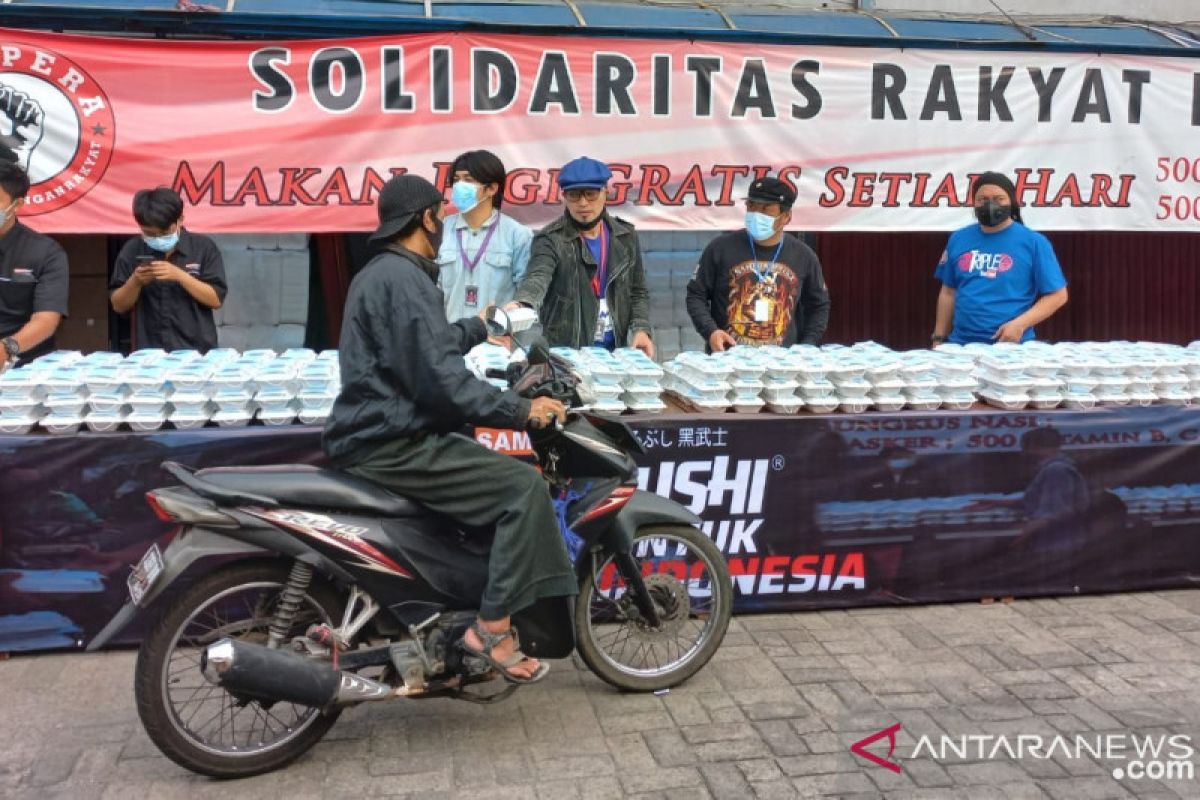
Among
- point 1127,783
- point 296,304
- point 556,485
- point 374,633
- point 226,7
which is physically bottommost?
point 1127,783

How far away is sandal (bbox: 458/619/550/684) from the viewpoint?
3867mm

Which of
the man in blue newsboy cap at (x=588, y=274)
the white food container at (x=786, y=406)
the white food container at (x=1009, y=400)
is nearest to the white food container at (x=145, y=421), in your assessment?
the man in blue newsboy cap at (x=588, y=274)

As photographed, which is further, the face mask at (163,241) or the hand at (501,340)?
the face mask at (163,241)

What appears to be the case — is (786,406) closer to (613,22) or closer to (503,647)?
(503,647)

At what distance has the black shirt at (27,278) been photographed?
17.7 ft

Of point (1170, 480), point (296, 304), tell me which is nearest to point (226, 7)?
point (296, 304)

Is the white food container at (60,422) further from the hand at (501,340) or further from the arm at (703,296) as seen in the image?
the arm at (703,296)

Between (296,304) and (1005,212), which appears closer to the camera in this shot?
(1005,212)

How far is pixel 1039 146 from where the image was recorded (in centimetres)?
→ 721

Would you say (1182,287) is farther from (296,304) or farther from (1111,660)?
(296,304)

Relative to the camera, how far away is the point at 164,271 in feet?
18.6

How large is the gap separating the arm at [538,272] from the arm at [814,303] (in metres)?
1.34

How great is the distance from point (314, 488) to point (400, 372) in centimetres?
45

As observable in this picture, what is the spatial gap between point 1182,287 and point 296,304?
680cm
